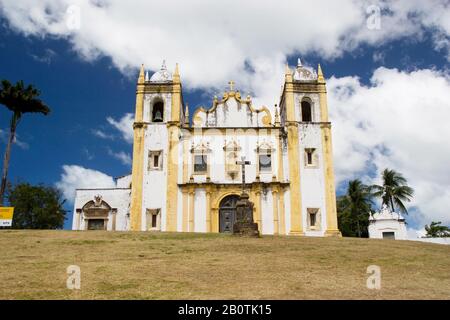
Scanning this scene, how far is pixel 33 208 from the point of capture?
37969 mm

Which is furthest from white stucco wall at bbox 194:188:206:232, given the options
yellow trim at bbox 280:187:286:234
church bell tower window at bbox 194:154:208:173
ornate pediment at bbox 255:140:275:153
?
yellow trim at bbox 280:187:286:234

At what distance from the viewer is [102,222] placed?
29828 mm

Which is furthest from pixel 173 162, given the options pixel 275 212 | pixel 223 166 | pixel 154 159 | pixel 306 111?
pixel 306 111

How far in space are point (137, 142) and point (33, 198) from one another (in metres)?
16.0

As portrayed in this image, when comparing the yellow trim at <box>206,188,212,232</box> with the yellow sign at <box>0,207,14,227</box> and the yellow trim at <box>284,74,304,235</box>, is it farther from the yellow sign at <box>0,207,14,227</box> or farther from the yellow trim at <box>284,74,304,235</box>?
the yellow sign at <box>0,207,14,227</box>

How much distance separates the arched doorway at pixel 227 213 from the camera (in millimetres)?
27000

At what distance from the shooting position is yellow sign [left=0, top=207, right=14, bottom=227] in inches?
905

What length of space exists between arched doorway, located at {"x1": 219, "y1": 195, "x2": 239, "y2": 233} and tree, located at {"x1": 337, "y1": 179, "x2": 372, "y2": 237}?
17475 millimetres

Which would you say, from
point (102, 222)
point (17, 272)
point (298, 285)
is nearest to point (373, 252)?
point (298, 285)

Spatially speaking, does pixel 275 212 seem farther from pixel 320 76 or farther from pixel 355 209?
pixel 355 209

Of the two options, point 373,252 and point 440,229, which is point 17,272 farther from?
point 440,229

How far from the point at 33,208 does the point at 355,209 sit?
1192 inches

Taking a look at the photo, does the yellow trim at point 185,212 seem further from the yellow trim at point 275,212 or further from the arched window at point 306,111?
the arched window at point 306,111
